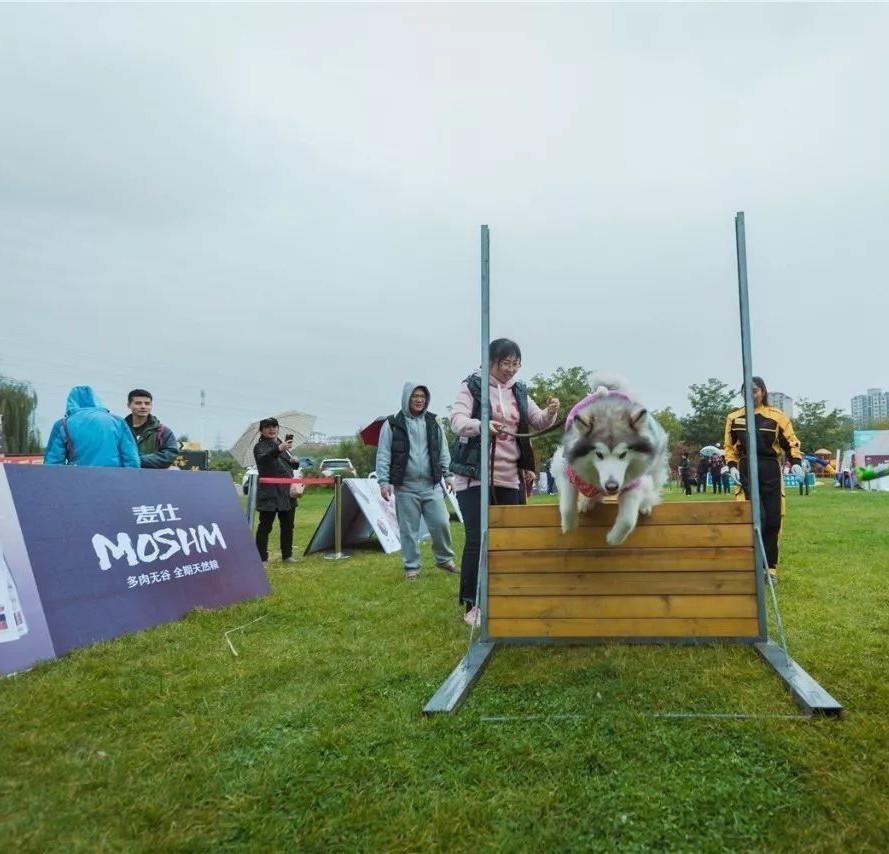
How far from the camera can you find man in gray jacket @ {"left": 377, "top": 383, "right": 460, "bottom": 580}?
7.43 meters

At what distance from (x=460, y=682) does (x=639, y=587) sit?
1.19 m

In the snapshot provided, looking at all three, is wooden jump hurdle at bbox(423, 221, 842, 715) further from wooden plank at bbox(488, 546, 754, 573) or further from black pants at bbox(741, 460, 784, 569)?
black pants at bbox(741, 460, 784, 569)

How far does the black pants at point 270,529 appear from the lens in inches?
338

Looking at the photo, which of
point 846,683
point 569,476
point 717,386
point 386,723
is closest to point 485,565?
point 569,476

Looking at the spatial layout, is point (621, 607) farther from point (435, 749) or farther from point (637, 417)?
point (435, 749)

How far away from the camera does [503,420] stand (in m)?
4.91

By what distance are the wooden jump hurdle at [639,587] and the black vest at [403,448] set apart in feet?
11.4

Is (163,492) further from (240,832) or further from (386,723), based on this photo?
(240,832)

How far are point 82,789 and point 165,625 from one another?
2.57 meters

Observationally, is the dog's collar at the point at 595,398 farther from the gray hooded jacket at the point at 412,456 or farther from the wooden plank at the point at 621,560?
the gray hooded jacket at the point at 412,456

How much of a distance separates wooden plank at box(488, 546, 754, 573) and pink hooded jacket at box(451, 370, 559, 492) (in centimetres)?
106

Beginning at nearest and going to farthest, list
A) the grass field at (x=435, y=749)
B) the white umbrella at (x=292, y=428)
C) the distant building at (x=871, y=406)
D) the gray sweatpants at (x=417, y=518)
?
the grass field at (x=435, y=749) → the gray sweatpants at (x=417, y=518) → the white umbrella at (x=292, y=428) → the distant building at (x=871, y=406)

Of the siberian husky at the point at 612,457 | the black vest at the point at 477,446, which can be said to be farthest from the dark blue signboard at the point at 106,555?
the siberian husky at the point at 612,457

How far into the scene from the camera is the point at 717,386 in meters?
10.8
